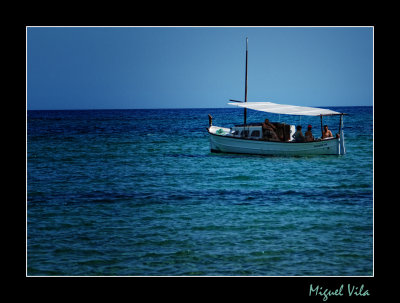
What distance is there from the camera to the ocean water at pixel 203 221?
11.6 m

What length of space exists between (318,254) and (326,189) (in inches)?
372

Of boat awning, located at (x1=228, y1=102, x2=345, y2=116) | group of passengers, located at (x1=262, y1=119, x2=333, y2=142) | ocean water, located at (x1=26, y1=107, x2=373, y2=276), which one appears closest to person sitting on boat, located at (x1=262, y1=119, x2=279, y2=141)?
group of passengers, located at (x1=262, y1=119, x2=333, y2=142)

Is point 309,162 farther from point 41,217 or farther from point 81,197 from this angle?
point 41,217

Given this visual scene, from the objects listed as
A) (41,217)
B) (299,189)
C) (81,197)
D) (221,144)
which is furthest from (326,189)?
(221,144)

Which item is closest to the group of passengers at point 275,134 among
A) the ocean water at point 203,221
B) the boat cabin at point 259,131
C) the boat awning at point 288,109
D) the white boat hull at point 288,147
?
the boat cabin at point 259,131

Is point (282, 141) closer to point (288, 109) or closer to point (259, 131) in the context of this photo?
point (259, 131)

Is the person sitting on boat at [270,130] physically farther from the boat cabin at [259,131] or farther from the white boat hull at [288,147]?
the white boat hull at [288,147]

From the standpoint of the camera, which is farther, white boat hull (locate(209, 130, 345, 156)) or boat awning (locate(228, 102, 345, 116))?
white boat hull (locate(209, 130, 345, 156))

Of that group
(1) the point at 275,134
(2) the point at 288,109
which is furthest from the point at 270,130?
(2) the point at 288,109

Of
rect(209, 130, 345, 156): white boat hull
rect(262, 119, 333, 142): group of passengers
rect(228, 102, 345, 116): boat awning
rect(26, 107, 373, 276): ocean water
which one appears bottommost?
rect(26, 107, 373, 276): ocean water

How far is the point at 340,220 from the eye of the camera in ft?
50.6

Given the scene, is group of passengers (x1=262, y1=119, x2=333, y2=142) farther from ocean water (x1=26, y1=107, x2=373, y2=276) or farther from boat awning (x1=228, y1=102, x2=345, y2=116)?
ocean water (x1=26, y1=107, x2=373, y2=276)

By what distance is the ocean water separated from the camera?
38.1ft

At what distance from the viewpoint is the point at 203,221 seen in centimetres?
1538
